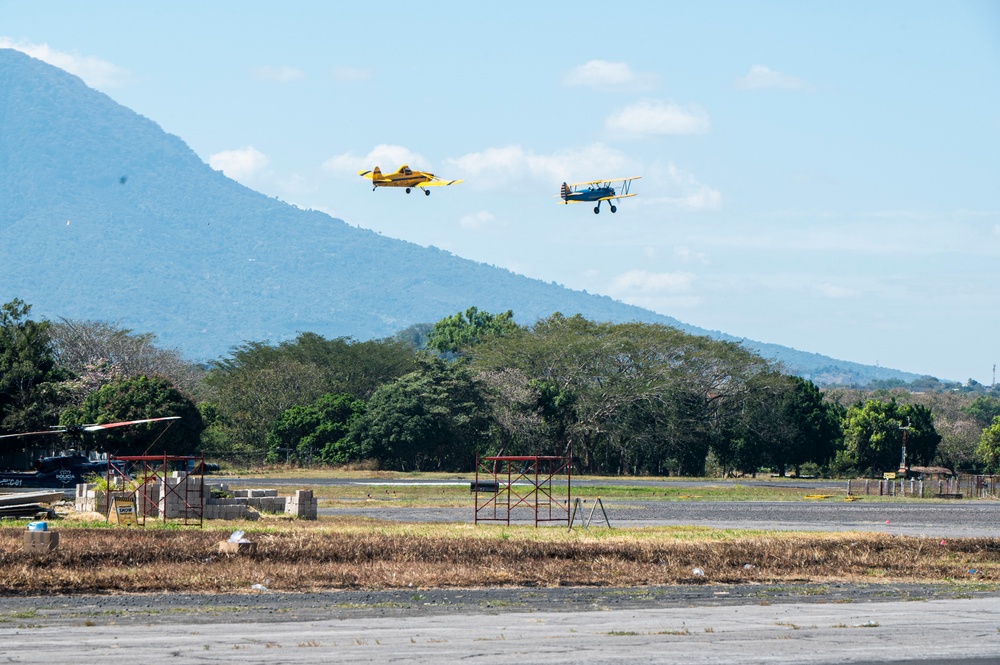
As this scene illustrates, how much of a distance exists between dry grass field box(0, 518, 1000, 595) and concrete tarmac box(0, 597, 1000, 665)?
443cm

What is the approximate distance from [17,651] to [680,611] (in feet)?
40.9

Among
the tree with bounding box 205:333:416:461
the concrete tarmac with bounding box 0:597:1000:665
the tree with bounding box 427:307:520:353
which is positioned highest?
the tree with bounding box 427:307:520:353

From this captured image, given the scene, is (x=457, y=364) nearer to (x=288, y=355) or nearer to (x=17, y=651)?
(x=288, y=355)

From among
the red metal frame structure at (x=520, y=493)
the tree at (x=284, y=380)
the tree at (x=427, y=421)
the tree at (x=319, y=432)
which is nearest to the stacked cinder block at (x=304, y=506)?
the red metal frame structure at (x=520, y=493)

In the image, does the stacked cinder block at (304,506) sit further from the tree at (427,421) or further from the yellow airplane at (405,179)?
Result: the tree at (427,421)

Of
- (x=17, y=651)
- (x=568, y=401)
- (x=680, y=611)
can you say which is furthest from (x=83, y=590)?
(x=568, y=401)

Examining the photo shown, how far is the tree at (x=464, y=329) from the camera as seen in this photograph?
172200mm

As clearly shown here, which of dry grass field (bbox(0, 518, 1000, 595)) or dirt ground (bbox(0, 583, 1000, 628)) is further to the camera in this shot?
dry grass field (bbox(0, 518, 1000, 595))

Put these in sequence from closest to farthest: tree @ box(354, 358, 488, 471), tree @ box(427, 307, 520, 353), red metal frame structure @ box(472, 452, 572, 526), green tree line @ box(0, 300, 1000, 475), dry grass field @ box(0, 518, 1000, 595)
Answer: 1. dry grass field @ box(0, 518, 1000, 595)
2. red metal frame structure @ box(472, 452, 572, 526)
3. tree @ box(354, 358, 488, 471)
4. green tree line @ box(0, 300, 1000, 475)
5. tree @ box(427, 307, 520, 353)

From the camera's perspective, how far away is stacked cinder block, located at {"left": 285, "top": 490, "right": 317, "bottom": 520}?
45031 mm

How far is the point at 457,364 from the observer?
11450 cm

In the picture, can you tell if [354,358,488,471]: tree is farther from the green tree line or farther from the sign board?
the sign board

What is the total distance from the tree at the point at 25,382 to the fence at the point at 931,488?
2032 inches

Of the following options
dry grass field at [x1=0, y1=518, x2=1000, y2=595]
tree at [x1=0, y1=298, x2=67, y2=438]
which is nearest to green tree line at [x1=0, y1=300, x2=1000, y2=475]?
tree at [x1=0, y1=298, x2=67, y2=438]
